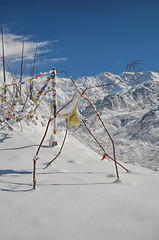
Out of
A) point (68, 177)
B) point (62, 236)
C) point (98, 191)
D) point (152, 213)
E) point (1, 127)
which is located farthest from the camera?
point (1, 127)

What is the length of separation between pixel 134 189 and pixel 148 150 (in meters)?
2.76

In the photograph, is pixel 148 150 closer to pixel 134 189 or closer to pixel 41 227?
pixel 134 189

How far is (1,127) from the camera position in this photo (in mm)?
4422

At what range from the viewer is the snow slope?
34.9 inches

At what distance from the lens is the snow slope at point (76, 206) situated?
89 centimetres

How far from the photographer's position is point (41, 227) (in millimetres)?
912

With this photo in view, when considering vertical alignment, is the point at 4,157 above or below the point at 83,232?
above

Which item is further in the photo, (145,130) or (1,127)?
(145,130)

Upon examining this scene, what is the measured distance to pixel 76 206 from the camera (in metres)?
1.12

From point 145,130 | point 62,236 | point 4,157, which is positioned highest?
point 145,130

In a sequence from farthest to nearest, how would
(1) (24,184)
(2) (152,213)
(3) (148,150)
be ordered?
(3) (148,150) < (1) (24,184) < (2) (152,213)

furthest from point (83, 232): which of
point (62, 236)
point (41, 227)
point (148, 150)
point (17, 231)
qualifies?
point (148, 150)

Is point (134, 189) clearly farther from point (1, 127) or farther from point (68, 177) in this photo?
point (1, 127)

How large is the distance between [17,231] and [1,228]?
79 mm
